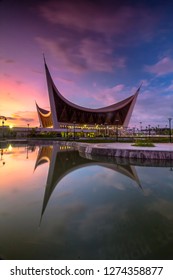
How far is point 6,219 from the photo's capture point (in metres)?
3.02

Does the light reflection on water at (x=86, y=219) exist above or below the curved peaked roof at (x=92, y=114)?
below

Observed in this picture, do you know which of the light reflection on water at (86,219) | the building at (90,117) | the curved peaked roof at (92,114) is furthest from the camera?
the building at (90,117)

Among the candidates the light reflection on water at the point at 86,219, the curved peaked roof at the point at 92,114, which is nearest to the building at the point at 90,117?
the curved peaked roof at the point at 92,114

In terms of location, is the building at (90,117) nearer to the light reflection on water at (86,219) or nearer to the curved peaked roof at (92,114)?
the curved peaked roof at (92,114)

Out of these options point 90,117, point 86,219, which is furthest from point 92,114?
point 86,219

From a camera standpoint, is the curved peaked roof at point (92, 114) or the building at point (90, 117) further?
the building at point (90, 117)

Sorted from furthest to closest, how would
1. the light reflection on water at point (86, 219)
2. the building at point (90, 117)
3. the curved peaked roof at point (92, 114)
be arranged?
the building at point (90, 117)
the curved peaked roof at point (92, 114)
the light reflection on water at point (86, 219)

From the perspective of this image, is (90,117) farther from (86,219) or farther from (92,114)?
(86,219)

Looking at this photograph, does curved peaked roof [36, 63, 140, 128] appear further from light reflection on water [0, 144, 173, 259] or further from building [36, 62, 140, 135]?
light reflection on water [0, 144, 173, 259]

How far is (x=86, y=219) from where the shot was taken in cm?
303

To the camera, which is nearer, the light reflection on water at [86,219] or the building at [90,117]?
the light reflection on water at [86,219]

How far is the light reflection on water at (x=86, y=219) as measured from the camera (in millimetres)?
2184
